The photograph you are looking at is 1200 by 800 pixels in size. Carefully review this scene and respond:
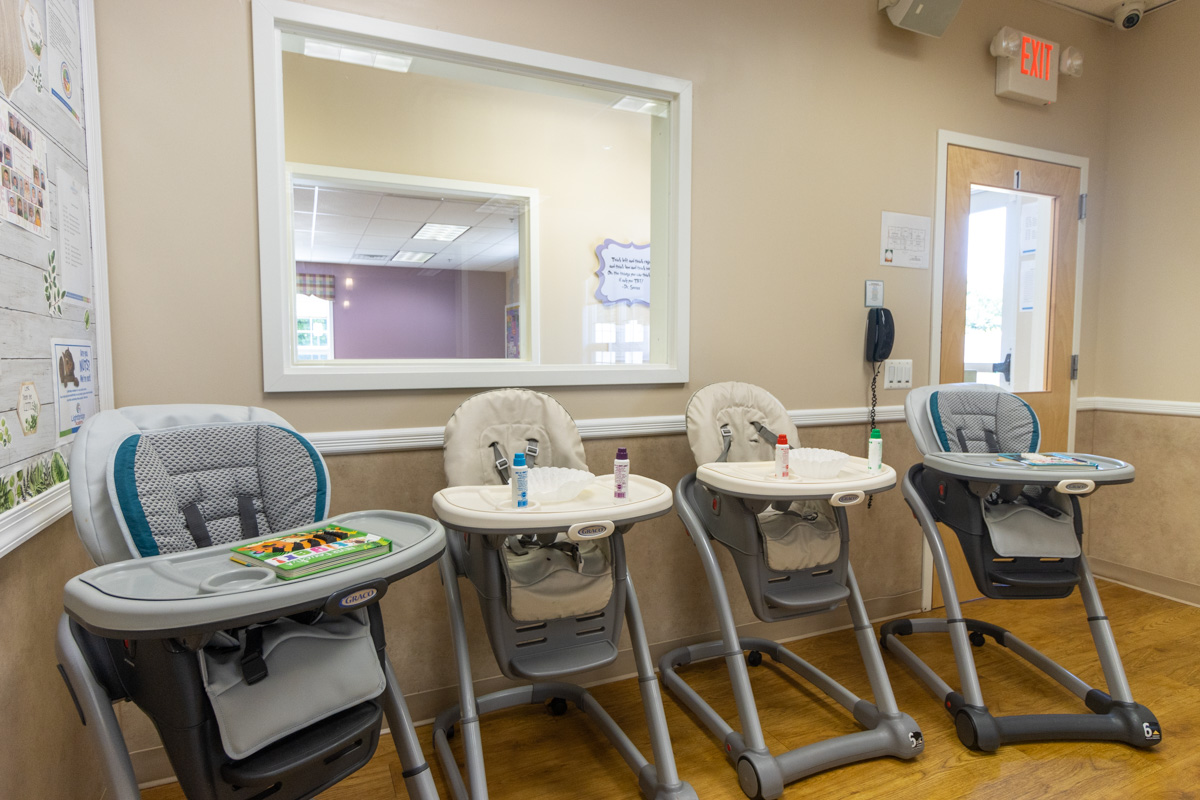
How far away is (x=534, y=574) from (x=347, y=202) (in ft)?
10.7

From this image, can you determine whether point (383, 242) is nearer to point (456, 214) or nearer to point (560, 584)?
point (456, 214)

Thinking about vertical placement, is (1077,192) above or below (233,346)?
above

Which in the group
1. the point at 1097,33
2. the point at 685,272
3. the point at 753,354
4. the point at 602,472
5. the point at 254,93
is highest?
the point at 1097,33

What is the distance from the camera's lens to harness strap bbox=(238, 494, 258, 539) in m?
1.35

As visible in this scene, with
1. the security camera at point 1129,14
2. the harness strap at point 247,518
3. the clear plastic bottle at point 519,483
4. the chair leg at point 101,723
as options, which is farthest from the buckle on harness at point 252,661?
the security camera at point 1129,14

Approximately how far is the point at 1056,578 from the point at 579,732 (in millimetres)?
1556

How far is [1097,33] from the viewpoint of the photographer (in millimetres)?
3248

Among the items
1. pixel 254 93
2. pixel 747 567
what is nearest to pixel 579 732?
pixel 747 567

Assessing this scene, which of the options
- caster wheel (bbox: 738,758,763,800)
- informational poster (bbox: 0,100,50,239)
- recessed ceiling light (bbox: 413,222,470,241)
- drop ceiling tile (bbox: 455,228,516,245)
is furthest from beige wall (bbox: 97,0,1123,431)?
recessed ceiling light (bbox: 413,222,470,241)

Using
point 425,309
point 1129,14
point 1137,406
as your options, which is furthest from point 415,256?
point 1137,406

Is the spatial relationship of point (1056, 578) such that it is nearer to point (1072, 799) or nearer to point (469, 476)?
point (1072, 799)

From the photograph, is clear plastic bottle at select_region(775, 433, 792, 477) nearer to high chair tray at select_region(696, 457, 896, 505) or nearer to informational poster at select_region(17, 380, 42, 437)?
high chair tray at select_region(696, 457, 896, 505)

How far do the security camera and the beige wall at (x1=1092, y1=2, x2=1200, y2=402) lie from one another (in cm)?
11

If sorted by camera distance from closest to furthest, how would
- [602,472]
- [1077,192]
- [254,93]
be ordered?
[254,93], [602,472], [1077,192]
